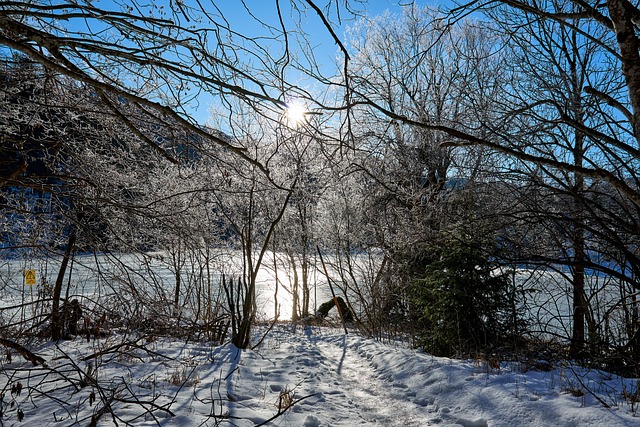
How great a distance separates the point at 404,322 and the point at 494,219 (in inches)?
194

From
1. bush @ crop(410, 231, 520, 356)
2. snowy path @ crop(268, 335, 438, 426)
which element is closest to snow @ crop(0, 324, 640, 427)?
snowy path @ crop(268, 335, 438, 426)

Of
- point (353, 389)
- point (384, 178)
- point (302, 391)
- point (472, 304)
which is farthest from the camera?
point (384, 178)

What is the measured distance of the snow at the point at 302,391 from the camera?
3127 millimetres

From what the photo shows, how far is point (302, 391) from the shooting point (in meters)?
4.70

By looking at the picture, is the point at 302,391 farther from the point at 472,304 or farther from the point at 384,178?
the point at 384,178

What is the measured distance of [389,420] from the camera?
4062mm

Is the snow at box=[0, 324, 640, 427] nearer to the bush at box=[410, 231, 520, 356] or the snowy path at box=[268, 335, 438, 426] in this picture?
the snowy path at box=[268, 335, 438, 426]

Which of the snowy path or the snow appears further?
the snowy path

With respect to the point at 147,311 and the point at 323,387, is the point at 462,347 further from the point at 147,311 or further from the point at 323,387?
the point at 147,311

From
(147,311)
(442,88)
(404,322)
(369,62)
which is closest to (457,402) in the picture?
(147,311)

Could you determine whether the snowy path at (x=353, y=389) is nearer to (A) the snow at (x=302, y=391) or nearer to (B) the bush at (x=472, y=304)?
(A) the snow at (x=302, y=391)

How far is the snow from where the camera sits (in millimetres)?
3127

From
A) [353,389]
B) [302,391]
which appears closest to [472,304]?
[353,389]

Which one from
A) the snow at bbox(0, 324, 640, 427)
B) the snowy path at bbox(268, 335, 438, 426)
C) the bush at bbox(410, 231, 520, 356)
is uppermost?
the bush at bbox(410, 231, 520, 356)
